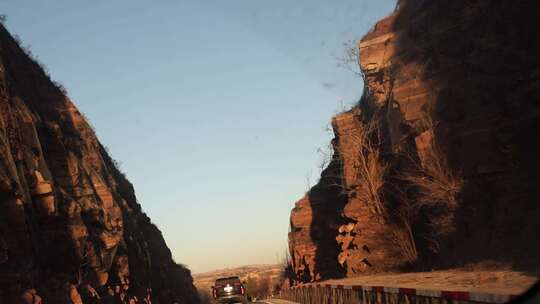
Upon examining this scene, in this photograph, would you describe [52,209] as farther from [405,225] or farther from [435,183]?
[405,225]

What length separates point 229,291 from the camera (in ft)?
95.5

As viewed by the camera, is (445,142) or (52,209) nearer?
(52,209)

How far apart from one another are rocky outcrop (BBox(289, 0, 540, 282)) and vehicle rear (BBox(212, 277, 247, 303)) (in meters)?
9.79

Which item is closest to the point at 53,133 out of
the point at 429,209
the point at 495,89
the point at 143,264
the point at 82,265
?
the point at 82,265

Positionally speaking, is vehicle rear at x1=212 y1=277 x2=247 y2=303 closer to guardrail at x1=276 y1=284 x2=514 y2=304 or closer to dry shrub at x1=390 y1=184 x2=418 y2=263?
guardrail at x1=276 y1=284 x2=514 y2=304

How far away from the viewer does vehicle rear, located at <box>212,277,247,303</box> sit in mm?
28875

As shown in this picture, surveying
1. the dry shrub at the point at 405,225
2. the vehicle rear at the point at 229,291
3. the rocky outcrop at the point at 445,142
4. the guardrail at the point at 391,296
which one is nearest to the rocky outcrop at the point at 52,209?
the vehicle rear at the point at 229,291

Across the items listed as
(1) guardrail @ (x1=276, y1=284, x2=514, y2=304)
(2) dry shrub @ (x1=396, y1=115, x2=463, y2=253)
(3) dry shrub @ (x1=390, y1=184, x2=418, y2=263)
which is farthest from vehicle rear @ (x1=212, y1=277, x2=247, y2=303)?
(3) dry shrub @ (x1=390, y1=184, x2=418, y2=263)

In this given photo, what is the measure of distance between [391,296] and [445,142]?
16.1 metres

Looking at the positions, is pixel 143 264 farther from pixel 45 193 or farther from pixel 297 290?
pixel 45 193

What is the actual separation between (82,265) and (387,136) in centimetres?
2106

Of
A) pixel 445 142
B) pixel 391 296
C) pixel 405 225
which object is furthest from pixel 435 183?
pixel 391 296

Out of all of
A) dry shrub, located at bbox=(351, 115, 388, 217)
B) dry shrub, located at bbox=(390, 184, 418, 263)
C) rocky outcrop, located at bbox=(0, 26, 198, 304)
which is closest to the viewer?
rocky outcrop, located at bbox=(0, 26, 198, 304)

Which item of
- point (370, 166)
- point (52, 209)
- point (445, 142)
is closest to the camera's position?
point (52, 209)
